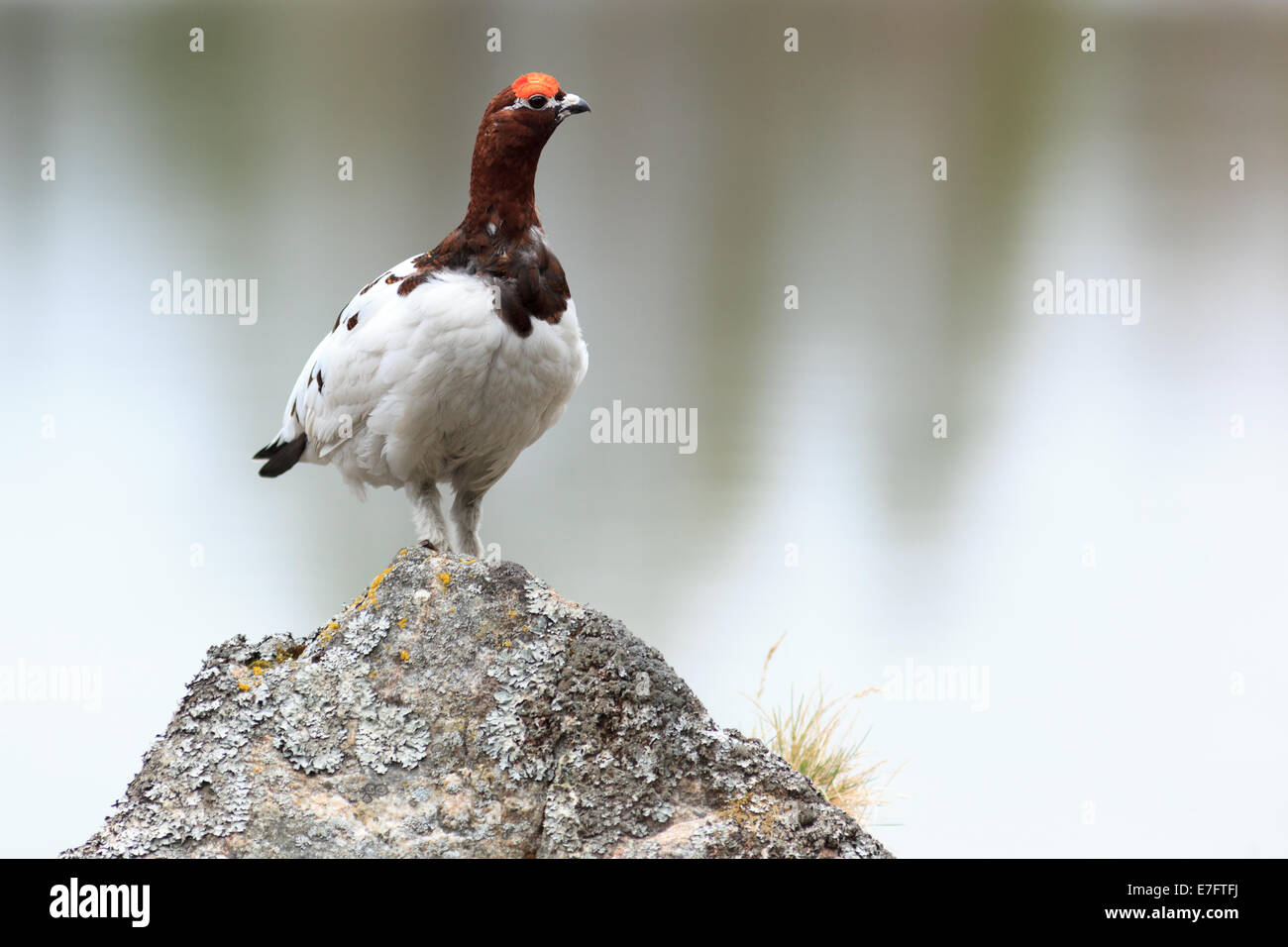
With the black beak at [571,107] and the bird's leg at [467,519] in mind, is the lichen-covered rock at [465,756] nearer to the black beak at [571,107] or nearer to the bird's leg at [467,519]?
Answer: the bird's leg at [467,519]

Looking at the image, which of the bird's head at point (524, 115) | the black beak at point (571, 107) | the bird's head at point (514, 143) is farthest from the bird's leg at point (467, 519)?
the black beak at point (571, 107)

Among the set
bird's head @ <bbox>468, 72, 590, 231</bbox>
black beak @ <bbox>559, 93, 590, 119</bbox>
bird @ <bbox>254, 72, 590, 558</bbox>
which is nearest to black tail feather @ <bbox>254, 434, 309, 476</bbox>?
bird @ <bbox>254, 72, 590, 558</bbox>

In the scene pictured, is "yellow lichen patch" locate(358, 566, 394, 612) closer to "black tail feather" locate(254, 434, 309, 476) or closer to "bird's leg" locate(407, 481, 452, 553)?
"bird's leg" locate(407, 481, 452, 553)

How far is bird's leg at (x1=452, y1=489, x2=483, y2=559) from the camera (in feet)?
15.0

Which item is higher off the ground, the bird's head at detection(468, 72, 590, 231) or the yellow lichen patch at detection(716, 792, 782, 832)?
the bird's head at detection(468, 72, 590, 231)

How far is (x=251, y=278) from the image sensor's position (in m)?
13.5

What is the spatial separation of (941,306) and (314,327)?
6.66 metres

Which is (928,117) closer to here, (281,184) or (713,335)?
(713,335)

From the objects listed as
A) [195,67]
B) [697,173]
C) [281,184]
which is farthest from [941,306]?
[195,67]

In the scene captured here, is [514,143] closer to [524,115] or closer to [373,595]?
[524,115]

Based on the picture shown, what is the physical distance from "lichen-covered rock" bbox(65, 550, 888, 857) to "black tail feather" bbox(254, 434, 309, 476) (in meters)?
1.64

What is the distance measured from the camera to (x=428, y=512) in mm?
4445

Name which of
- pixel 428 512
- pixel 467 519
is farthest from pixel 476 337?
pixel 467 519

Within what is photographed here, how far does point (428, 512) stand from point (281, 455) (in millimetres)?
703
